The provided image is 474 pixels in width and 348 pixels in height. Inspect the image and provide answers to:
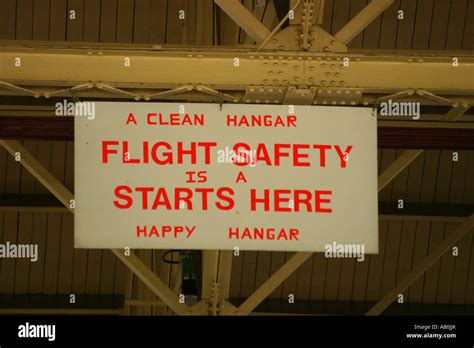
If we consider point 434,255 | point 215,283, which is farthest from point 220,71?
point 434,255

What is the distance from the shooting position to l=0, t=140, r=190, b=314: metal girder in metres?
13.8

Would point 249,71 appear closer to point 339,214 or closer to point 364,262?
point 339,214

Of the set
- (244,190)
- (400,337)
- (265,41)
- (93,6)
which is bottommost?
(400,337)

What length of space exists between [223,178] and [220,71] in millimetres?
1143

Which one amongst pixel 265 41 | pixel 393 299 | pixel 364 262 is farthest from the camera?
pixel 364 262

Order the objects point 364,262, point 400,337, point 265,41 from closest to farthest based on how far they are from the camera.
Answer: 1. point 265,41
2. point 400,337
3. point 364,262

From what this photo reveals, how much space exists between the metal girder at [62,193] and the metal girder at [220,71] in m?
3.37

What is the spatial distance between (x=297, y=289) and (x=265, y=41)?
859 cm

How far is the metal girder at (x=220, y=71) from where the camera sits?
34.2ft

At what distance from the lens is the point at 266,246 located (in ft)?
32.3

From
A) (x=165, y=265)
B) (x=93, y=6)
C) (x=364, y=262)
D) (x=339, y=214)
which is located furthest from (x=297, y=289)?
(x=339, y=214)

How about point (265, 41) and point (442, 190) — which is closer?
point (265, 41)
